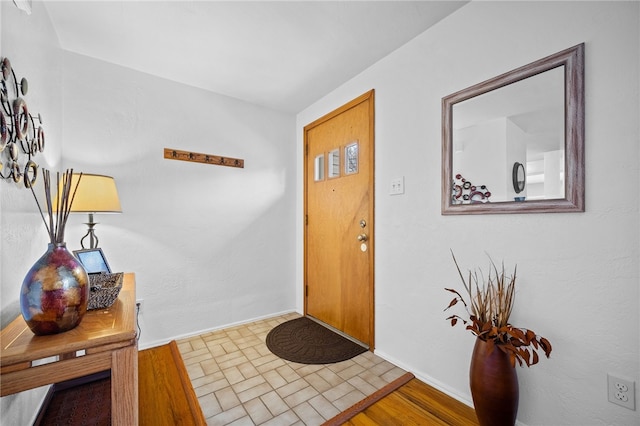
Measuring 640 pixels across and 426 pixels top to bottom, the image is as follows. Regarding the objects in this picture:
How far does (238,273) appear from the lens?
2756mm

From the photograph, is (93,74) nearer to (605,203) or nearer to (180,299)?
(180,299)

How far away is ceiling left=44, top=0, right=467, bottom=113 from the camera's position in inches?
64.3

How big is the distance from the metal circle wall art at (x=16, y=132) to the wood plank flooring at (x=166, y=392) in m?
1.32

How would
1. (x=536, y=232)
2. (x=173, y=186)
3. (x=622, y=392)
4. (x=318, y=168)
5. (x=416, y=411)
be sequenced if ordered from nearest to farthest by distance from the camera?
1. (x=622, y=392)
2. (x=536, y=232)
3. (x=416, y=411)
4. (x=173, y=186)
5. (x=318, y=168)

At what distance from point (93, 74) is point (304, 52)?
1.63 metres

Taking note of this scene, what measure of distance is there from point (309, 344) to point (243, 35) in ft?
7.86

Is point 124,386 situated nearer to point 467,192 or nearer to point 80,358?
point 80,358

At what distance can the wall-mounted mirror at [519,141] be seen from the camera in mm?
1214

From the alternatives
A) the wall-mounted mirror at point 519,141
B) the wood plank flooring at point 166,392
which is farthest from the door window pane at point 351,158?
the wood plank flooring at point 166,392

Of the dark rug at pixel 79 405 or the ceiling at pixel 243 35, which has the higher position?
the ceiling at pixel 243 35

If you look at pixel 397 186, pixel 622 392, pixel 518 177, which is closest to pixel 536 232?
pixel 518 177

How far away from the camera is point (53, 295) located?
0.84 metres

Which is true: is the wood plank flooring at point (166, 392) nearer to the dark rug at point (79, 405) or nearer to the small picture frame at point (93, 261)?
the dark rug at point (79, 405)

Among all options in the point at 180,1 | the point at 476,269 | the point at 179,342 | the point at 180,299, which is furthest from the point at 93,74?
the point at 476,269
